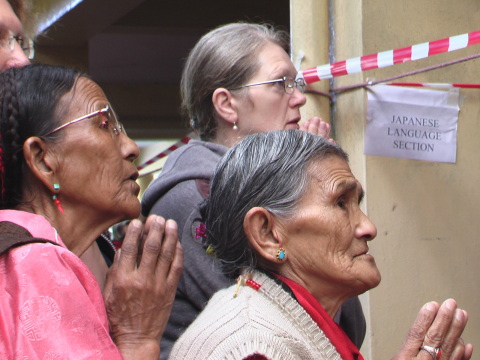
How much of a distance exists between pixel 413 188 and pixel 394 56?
646mm

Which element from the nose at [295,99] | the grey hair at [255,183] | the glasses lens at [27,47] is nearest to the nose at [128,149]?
the grey hair at [255,183]

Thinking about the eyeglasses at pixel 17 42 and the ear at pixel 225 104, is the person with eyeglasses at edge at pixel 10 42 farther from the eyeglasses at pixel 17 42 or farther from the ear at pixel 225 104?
the ear at pixel 225 104

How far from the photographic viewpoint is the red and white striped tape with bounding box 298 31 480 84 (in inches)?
151

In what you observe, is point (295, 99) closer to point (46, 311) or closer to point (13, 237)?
point (13, 237)

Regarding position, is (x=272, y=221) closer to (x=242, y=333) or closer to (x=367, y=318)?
(x=242, y=333)

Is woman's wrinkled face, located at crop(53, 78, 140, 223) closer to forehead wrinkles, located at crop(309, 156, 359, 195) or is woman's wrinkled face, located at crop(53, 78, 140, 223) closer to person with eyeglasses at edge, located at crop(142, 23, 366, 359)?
forehead wrinkles, located at crop(309, 156, 359, 195)

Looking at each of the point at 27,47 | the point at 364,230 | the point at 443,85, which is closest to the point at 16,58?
the point at 27,47

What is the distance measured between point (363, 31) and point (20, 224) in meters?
2.40

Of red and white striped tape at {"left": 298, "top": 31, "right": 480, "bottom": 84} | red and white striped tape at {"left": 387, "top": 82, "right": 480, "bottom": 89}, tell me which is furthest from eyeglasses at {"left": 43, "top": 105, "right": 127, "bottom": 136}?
red and white striped tape at {"left": 387, "top": 82, "right": 480, "bottom": 89}

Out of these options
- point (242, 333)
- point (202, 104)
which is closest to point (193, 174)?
point (202, 104)

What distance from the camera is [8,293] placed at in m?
1.94

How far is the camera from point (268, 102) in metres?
3.43

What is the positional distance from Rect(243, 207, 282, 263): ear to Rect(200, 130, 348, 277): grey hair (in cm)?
3

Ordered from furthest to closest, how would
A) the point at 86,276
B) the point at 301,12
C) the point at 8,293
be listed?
the point at 301,12 → the point at 86,276 → the point at 8,293
